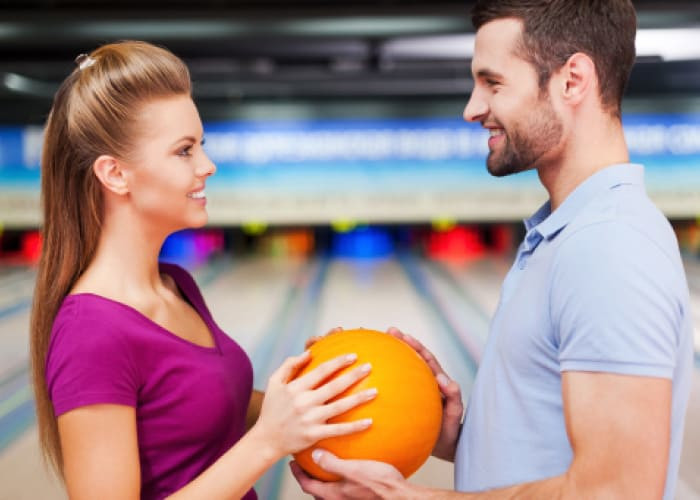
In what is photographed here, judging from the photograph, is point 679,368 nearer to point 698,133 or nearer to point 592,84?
point 592,84

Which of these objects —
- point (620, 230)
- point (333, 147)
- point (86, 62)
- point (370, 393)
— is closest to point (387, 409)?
point (370, 393)

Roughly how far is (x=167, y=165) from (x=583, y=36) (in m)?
0.72

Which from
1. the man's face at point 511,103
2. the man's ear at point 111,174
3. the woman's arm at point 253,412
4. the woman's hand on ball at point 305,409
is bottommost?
the woman's arm at point 253,412

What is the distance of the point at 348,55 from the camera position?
6.86 metres

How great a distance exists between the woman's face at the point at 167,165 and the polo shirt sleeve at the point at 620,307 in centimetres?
68

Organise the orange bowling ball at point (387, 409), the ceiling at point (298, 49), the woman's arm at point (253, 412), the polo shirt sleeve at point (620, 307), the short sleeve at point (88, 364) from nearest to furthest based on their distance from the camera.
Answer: the polo shirt sleeve at point (620, 307) → the short sleeve at point (88, 364) → the orange bowling ball at point (387, 409) → the woman's arm at point (253, 412) → the ceiling at point (298, 49)

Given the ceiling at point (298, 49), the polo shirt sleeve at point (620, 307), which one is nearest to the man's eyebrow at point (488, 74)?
the polo shirt sleeve at point (620, 307)

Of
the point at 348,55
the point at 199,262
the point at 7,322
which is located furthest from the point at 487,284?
the point at 7,322

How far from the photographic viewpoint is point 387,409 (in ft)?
4.04

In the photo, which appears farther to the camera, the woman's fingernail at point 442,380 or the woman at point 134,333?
the woman's fingernail at point 442,380

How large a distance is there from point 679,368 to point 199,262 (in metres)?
6.96

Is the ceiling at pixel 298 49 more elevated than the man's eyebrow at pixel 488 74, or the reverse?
the ceiling at pixel 298 49

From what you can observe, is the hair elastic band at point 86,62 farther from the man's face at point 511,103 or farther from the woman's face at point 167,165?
the man's face at point 511,103

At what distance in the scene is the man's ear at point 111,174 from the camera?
1.24 metres
